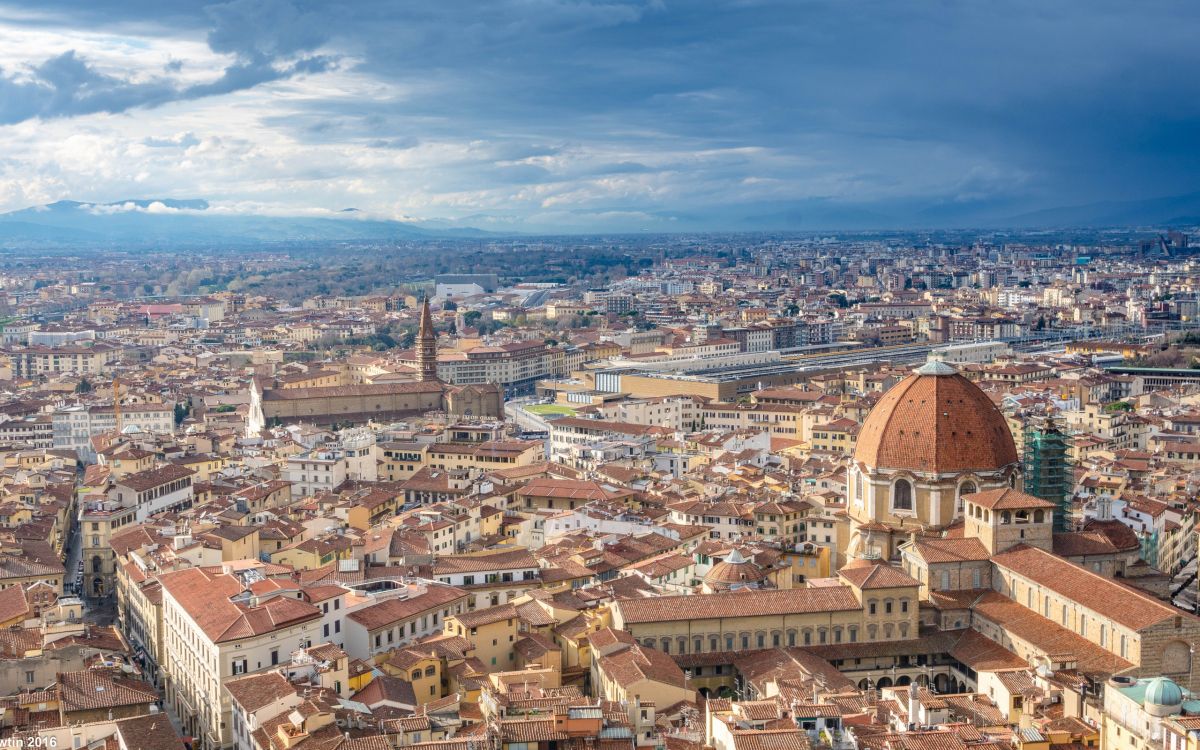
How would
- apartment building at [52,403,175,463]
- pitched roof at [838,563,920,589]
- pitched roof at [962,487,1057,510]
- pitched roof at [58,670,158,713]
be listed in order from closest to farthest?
pitched roof at [58,670,158,713] < pitched roof at [838,563,920,589] < pitched roof at [962,487,1057,510] < apartment building at [52,403,175,463]

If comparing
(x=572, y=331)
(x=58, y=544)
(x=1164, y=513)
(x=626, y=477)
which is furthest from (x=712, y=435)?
(x=572, y=331)

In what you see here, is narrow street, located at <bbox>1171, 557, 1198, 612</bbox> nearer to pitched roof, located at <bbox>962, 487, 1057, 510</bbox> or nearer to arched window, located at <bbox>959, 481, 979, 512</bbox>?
pitched roof, located at <bbox>962, 487, 1057, 510</bbox>

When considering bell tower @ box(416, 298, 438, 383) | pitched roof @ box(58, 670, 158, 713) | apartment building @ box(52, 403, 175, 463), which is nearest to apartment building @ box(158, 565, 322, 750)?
pitched roof @ box(58, 670, 158, 713)

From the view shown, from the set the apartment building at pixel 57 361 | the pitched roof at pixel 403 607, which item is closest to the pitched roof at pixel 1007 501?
the pitched roof at pixel 403 607

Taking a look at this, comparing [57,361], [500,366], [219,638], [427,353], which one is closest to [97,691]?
[219,638]

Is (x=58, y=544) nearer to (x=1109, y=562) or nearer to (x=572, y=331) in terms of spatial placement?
(x=1109, y=562)

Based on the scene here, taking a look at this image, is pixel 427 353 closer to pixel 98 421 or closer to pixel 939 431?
pixel 98 421
